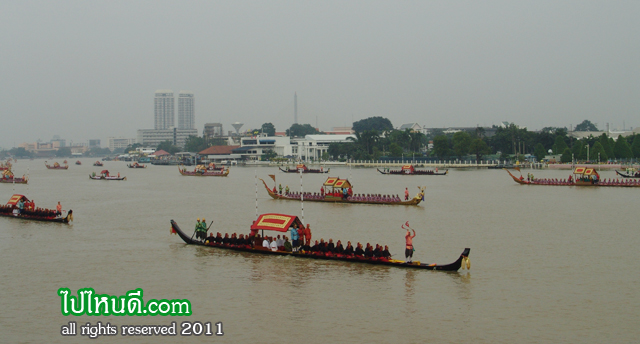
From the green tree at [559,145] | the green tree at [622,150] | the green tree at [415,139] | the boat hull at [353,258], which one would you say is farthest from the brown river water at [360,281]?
the green tree at [415,139]

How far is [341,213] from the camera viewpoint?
3750 cm

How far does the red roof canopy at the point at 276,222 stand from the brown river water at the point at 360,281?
123cm

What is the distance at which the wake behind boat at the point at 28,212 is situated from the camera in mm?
32469

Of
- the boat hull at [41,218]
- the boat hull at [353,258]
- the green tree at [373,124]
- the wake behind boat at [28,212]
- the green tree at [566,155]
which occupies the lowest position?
the boat hull at [353,258]

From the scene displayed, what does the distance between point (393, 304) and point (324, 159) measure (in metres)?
129

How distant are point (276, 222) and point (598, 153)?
88.0 meters

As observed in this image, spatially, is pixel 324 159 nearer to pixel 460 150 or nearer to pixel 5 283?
pixel 460 150

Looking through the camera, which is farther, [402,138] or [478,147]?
[402,138]

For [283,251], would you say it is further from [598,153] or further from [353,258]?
[598,153]

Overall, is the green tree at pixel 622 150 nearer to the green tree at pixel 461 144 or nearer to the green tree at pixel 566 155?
the green tree at pixel 566 155

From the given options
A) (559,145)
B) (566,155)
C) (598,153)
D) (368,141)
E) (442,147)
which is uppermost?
(368,141)

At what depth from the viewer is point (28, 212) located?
33.5 meters

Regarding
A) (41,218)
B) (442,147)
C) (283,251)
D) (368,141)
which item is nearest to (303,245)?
(283,251)

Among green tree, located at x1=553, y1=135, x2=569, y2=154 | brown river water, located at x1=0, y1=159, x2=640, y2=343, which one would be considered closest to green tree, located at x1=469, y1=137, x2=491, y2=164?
green tree, located at x1=553, y1=135, x2=569, y2=154
